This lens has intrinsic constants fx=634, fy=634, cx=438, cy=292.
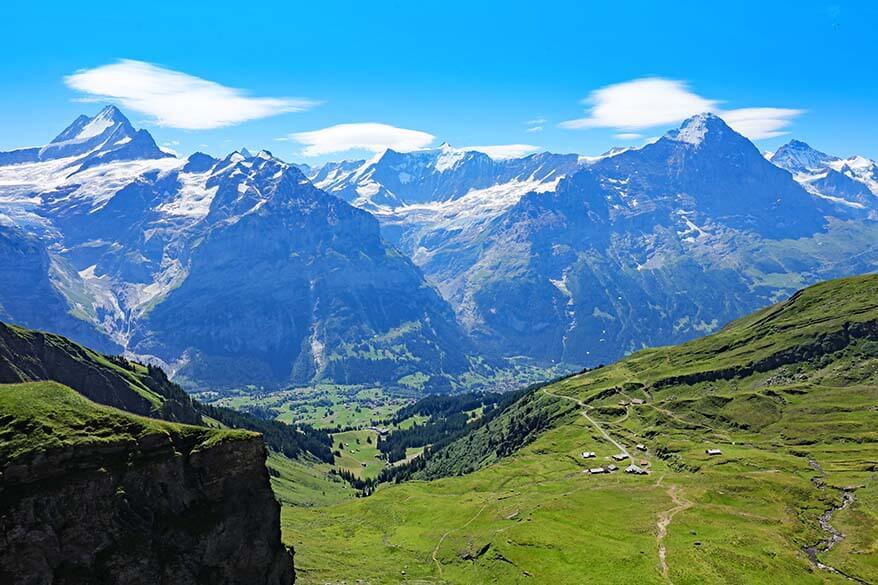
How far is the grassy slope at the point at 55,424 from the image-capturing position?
67812 millimetres

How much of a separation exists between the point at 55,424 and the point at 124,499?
11.5 m

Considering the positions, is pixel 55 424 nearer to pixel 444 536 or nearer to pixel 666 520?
pixel 444 536

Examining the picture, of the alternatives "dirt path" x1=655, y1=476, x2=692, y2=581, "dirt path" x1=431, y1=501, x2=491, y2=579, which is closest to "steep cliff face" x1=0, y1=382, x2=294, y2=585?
"dirt path" x1=431, y1=501, x2=491, y2=579

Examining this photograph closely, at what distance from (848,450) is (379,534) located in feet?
483

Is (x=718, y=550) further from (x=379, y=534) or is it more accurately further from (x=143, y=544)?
(x=143, y=544)

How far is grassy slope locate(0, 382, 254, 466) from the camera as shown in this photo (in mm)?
67812

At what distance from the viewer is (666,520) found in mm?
143375

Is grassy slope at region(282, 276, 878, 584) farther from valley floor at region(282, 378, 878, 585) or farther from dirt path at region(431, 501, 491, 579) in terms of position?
dirt path at region(431, 501, 491, 579)

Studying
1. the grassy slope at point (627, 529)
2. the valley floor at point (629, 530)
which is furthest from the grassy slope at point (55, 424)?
the grassy slope at point (627, 529)

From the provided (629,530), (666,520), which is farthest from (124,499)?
(666,520)

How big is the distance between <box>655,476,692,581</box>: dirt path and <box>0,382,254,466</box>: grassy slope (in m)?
89.5

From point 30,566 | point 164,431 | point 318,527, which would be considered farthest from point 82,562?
point 318,527

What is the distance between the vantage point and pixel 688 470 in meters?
192

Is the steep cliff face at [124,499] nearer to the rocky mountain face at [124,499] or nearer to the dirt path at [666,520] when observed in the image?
the rocky mountain face at [124,499]
